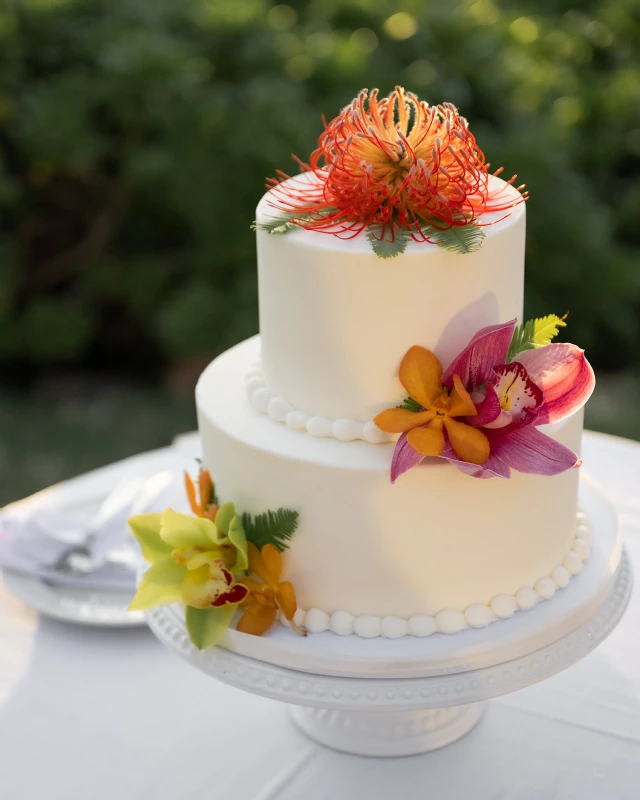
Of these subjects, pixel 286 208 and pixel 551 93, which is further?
pixel 551 93

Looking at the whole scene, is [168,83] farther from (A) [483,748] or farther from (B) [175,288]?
(A) [483,748]

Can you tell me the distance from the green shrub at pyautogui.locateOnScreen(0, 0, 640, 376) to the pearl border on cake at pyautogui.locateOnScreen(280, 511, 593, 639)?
241 centimetres

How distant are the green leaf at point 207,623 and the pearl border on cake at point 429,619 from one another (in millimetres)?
95

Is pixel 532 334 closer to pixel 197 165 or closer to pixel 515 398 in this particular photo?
pixel 515 398

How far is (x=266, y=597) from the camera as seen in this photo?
1498mm

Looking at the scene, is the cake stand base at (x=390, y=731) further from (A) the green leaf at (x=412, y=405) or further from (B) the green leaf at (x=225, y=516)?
(A) the green leaf at (x=412, y=405)

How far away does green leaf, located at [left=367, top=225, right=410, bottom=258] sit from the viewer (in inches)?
53.9

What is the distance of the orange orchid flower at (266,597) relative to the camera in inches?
58.3

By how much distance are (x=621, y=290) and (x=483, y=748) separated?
2.92 meters

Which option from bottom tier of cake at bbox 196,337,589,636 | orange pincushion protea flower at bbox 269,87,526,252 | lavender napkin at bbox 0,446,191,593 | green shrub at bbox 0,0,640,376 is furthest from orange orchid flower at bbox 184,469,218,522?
green shrub at bbox 0,0,640,376

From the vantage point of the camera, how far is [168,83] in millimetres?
3805

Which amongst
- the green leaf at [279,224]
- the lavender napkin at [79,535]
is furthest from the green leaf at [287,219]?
the lavender napkin at [79,535]

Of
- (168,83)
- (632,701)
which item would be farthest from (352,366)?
(168,83)

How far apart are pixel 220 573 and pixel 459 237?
57cm
